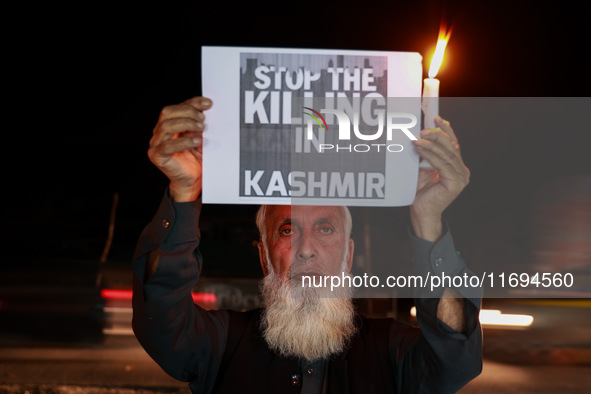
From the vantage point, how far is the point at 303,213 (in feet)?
7.89

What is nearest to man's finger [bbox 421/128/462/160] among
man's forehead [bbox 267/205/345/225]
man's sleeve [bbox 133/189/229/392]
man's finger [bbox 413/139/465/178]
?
man's finger [bbox 413/139/465/178]

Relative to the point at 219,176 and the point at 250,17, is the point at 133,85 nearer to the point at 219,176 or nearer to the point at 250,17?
the point at 250,17

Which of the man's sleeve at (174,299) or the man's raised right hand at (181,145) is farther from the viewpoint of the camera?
the man's sleeve at (174,299)

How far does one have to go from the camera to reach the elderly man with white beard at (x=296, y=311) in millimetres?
2010

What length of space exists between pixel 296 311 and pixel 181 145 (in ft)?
2.80

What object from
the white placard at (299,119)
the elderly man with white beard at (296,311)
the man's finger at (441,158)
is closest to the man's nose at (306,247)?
the elderly man with white beard at (296,311)

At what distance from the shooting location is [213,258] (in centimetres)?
510

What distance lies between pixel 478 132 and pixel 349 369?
1230 mm

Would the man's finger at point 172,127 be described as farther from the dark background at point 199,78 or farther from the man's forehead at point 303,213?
the dark background at point 199,78

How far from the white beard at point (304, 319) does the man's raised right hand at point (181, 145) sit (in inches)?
22.4

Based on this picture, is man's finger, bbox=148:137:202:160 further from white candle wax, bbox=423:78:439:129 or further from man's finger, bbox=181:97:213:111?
white candle wax, bbox=423:78:439:129

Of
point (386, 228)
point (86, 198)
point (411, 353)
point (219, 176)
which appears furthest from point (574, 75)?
point (86, 198)

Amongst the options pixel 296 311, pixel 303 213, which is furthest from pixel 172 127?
pixel 296 311

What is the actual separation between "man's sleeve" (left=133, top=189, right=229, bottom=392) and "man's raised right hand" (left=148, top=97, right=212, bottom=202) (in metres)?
0.06
